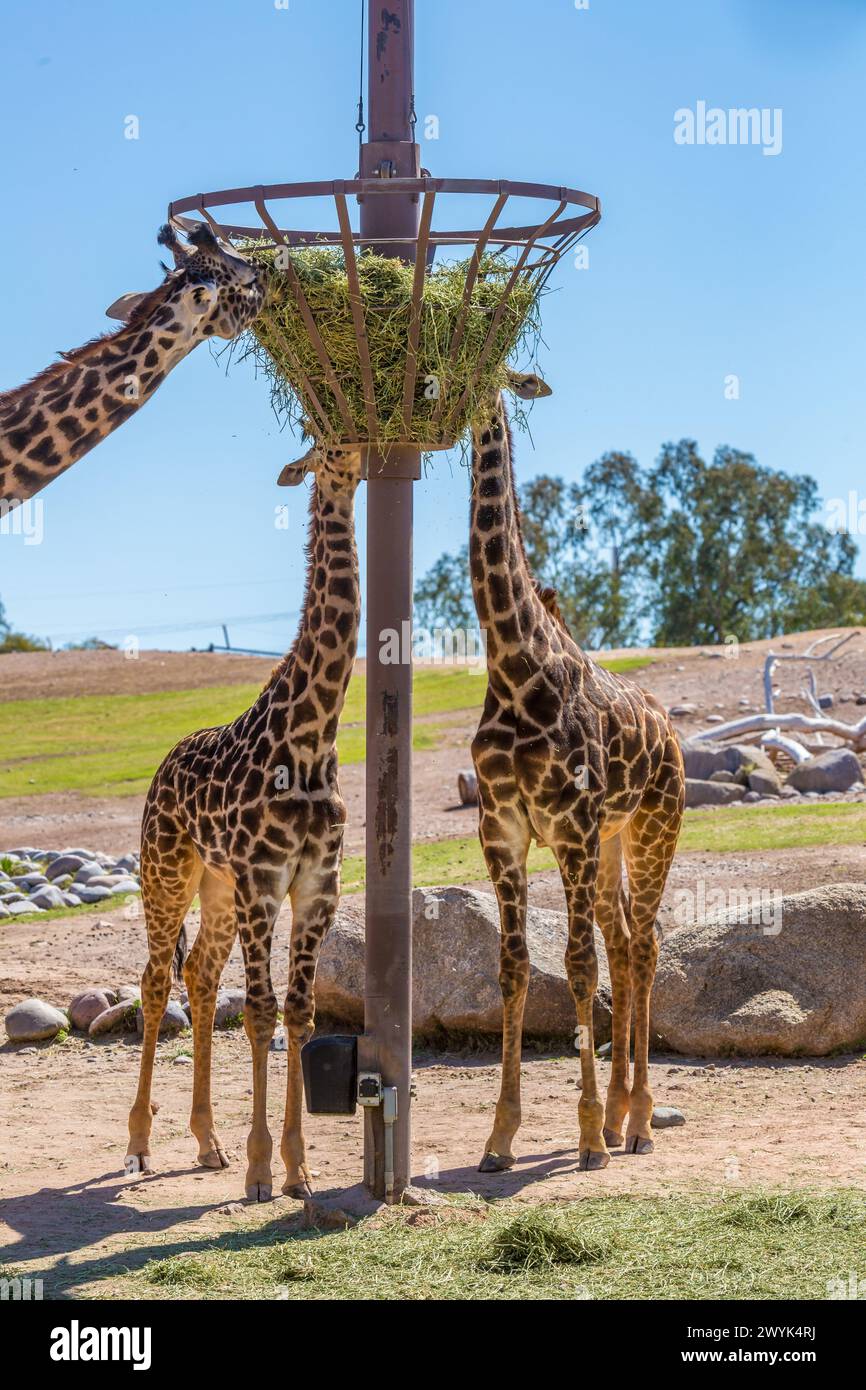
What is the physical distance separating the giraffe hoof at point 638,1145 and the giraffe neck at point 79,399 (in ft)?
16.2

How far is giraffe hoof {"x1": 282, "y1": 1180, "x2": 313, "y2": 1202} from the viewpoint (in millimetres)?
7760

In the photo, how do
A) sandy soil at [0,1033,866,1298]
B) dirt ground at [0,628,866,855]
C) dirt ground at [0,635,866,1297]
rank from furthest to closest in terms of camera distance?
1. dirt ground at [0,628,866,855]
2. dirt ground at [0,635,866,1297]
3. sandy soil at [0,1033,866,1298]

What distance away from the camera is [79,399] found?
22.4ft

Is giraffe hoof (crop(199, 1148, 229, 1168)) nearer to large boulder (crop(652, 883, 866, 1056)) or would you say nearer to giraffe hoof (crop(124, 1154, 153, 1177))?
giraffe hoof (crop(124, 1154, 153, 1177))

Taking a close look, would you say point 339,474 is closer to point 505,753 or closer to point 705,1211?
point 505,753

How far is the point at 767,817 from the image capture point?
17.8m

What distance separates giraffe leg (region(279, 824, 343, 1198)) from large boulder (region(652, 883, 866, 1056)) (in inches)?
141

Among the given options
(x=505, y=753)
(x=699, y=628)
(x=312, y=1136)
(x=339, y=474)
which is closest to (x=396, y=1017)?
(x=505, y=753)

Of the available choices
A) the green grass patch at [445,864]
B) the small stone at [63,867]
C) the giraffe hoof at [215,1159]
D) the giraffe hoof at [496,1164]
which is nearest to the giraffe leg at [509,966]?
the giraffe hoof at [496,1164]

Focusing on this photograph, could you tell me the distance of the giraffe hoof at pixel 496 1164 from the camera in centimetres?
828

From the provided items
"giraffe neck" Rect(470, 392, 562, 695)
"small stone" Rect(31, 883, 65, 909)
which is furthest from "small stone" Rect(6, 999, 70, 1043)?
"giraffe neck" Rect(470, 392, 562, 695)

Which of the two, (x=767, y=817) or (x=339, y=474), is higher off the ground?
(x=339, y=474)

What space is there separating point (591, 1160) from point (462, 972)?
9.40ft
